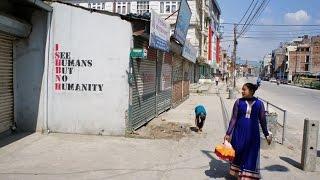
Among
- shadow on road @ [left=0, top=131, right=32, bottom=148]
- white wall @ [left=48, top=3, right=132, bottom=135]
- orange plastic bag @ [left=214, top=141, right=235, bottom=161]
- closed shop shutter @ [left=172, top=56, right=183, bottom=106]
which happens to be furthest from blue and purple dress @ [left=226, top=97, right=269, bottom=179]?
closed shop shutter @ [left=172, top=56, right=183, bottom=106]

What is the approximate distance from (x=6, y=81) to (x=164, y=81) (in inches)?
303

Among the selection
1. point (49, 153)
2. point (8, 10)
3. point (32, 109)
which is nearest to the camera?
point (49, 153)

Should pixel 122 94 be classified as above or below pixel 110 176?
above

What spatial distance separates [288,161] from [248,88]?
3.00m

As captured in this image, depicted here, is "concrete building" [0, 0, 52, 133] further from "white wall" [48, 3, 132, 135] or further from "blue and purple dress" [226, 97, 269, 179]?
"blue and purple dress" [226, 97, 269, 179]

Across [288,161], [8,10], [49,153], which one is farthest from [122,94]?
[288,161]

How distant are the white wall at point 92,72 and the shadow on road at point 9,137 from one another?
2.63 feet

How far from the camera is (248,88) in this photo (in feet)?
21.5

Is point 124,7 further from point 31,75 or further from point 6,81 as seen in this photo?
point 6,81

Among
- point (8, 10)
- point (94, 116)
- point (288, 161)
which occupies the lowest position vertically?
point (288, 161)

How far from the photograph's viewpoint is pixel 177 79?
841 inches

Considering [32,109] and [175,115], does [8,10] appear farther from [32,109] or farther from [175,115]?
[175,115]

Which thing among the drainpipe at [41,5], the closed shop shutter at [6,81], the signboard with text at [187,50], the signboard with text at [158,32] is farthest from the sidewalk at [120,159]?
the signboard with text at [187,50]

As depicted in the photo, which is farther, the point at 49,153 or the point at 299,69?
the point at 299,69
